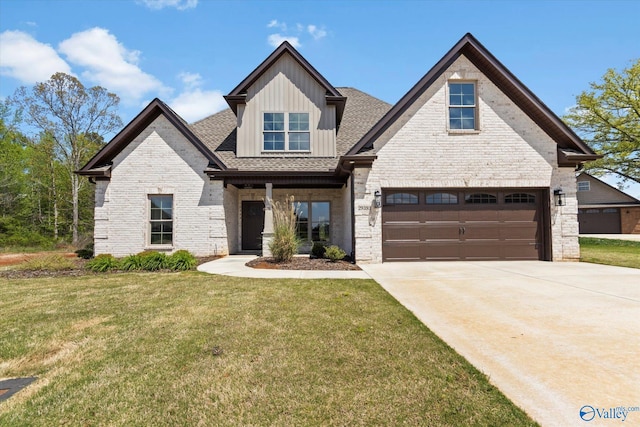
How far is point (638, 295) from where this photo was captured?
5.49 meters

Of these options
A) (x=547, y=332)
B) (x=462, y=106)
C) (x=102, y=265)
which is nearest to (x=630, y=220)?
(x=462, y=106)

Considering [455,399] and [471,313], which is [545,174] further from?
[455,399]

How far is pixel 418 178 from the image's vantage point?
419 inches

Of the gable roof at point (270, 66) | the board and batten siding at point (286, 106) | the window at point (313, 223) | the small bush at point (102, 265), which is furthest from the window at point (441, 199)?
the small bush at point (102, 265)

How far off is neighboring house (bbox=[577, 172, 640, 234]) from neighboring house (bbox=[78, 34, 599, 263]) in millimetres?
22842

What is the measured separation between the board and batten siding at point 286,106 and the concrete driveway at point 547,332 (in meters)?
7.59

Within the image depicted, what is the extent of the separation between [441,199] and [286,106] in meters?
7.40

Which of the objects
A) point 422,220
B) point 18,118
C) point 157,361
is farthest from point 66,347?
point 18,118

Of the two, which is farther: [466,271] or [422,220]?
[422,220]

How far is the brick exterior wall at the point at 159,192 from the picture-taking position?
12.2 m

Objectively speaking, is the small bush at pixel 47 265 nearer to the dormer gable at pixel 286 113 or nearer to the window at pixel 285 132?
the dormer gable at pixel 286 113

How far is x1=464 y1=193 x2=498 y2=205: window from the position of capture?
35.7 feet

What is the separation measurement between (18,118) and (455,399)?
116ft

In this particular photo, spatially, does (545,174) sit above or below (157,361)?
above
